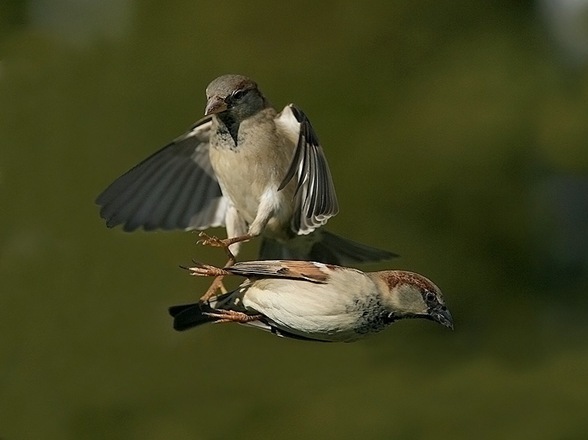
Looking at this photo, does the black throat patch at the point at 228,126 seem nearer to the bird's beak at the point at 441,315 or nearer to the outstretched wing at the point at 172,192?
the outstretched wing at the point at 172,192

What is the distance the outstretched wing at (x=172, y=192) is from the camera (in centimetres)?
181

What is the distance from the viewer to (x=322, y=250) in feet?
6.20

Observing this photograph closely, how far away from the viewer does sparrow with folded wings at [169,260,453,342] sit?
4.67 ft

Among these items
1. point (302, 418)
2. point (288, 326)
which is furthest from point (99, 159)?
point (288, 326)

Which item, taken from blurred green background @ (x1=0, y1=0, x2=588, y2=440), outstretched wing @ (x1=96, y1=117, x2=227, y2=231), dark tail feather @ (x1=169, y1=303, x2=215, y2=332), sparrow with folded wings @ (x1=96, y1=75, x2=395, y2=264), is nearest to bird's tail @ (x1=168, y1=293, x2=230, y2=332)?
dark tail feather @ (x1=169, y1=303, x2=215, y2=332)

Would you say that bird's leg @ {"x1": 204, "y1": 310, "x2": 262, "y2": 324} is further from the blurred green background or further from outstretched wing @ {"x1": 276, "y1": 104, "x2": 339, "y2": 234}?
the blurred green background

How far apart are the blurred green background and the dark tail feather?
869 mm

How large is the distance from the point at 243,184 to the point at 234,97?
15 centimetres

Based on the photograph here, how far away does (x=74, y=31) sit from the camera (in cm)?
310

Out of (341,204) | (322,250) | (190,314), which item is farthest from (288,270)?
(341,204)

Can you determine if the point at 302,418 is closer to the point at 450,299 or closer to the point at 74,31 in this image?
the point at 450,299

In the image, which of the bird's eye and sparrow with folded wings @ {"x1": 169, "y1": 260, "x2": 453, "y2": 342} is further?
the bird's eye

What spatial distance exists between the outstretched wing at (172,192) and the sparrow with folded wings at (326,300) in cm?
35

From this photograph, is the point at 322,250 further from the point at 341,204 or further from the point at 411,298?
the point at 341,204
